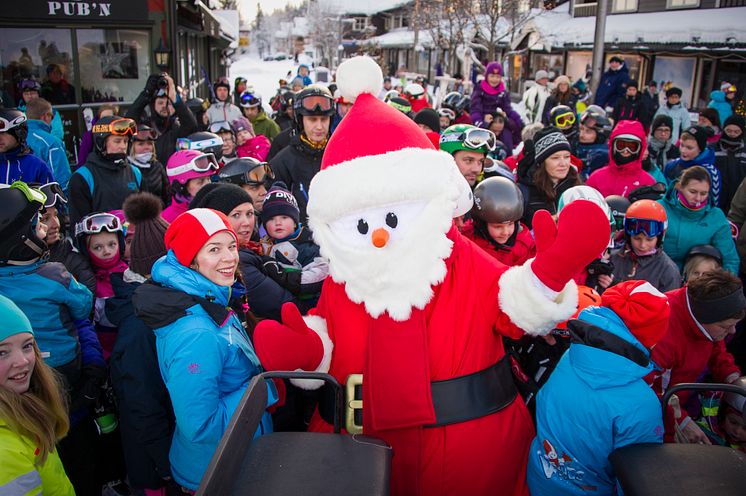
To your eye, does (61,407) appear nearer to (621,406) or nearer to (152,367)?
(152,367)

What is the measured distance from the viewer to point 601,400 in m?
1.88

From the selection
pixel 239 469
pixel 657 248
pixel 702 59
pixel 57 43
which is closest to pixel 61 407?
pixel 239 469

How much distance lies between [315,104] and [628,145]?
2843 millimetres

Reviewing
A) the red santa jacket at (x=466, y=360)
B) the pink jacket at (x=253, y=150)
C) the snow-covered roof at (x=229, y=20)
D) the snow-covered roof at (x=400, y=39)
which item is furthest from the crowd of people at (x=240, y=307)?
the snow-covered roof at (x=400, y=39)

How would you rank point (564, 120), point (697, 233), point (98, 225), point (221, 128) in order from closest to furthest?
1. point (98, 225)
2. point (697, 233)
3. point (221, 128)
4. point (564, 120)

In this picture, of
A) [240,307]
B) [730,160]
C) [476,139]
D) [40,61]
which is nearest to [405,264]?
[240,307]

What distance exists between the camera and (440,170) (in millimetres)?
2072

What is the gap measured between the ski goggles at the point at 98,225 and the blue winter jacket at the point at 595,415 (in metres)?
2.85

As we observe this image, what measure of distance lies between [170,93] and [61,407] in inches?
193

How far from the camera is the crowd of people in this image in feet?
6.37

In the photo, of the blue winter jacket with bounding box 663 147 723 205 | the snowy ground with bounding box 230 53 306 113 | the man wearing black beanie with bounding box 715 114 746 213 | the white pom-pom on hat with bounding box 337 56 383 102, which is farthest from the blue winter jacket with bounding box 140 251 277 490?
the snowy ground with bounding box 230 53 306 113

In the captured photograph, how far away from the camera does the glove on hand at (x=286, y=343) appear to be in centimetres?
204

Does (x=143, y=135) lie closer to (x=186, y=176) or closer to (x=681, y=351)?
(x=186, y=176)

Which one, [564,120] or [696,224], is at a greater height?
[564,120]
